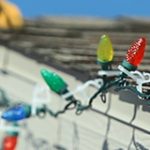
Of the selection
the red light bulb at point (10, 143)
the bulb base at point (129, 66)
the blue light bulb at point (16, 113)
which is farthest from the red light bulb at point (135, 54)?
the red light bulb at point (10, 143)

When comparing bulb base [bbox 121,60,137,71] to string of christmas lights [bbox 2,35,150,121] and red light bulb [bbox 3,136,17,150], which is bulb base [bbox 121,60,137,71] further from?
red light bulb [bbox 3,136,17,150]

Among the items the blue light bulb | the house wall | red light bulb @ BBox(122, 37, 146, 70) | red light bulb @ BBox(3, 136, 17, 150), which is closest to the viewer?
red light bulb @ BBox(122, 37, 146, 70)

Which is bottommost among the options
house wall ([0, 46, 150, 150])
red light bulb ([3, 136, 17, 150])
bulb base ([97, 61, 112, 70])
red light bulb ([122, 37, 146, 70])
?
red light bulb ([3, 136, 17, 150])

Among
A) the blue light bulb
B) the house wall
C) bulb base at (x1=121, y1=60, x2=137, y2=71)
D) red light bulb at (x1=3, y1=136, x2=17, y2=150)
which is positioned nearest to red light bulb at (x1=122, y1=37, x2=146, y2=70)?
bulb base at (x1=121, y1=60, x2=137, y2=71)

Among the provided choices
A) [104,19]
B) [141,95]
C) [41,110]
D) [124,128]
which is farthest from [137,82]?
[104,19]

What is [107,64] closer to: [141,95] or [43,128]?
[141,95]

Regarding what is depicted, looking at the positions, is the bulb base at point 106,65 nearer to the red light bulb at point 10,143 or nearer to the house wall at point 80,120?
the house wall at point 80,120

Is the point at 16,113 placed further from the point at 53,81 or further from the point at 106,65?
the point at 106,65
